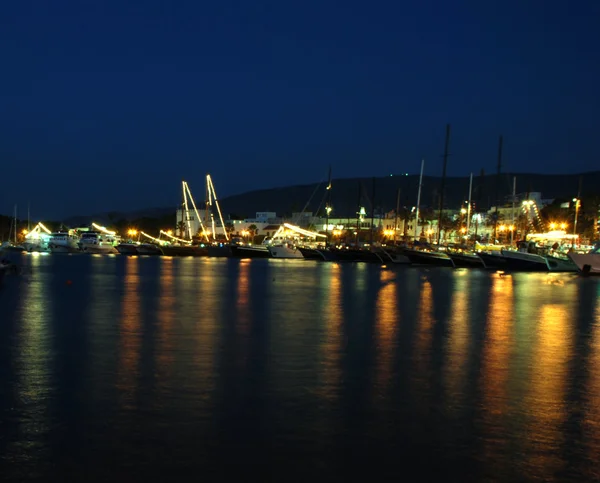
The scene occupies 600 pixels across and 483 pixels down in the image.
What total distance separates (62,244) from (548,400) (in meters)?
135

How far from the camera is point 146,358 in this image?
49.3 feet

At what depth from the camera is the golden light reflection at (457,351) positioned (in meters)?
12.4

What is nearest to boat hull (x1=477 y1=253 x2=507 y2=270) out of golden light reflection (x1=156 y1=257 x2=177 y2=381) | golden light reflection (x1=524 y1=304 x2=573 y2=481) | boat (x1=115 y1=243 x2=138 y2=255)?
golden light reflection (x1=156 y1=257 x2=177 y2=381)

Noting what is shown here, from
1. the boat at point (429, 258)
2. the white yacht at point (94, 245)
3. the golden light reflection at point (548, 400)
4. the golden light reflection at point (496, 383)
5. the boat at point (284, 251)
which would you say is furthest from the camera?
the white yacht at point (94, 245)

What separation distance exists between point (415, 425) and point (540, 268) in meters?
60.6

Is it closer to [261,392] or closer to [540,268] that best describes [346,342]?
[261,392]

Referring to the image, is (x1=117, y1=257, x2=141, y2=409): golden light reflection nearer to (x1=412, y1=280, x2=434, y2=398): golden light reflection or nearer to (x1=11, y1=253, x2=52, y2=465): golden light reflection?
(x1=11, y1=253, x2=52, y2=465): golden light reflection

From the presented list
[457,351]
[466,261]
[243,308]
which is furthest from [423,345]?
[466,261]

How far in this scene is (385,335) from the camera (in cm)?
1969

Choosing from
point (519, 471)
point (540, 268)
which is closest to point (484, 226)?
point (540, 268)

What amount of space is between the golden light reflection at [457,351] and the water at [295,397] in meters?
0.05

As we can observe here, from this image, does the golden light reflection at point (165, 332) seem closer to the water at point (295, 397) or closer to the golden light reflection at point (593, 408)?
the water at point (295, 397)

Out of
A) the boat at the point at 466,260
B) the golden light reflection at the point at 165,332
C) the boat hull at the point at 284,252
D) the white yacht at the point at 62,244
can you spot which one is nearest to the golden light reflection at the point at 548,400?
the golden light reflection at the point at 165,332

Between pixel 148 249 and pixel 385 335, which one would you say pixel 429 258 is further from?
pixel 385 335
